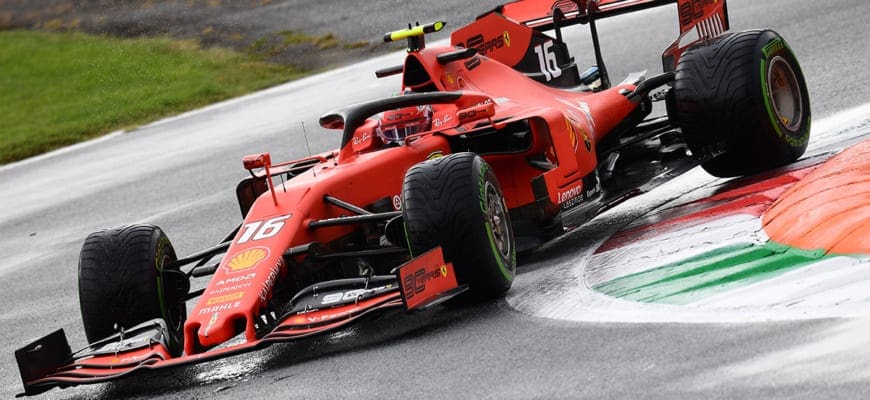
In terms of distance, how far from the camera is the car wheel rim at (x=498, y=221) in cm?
713

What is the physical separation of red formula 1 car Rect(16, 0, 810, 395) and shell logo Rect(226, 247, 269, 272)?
1cm

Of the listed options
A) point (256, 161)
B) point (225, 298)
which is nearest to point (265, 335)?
point (225, 298)

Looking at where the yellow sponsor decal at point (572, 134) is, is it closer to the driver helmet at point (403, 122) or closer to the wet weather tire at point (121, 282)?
the driver helmet at point (403, 122)

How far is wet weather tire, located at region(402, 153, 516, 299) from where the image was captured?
6.80 metres

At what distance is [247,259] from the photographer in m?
7.10

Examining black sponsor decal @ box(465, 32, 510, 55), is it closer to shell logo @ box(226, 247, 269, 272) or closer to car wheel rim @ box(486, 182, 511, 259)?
car wheel rim @ box(486, 182, 511, 259)

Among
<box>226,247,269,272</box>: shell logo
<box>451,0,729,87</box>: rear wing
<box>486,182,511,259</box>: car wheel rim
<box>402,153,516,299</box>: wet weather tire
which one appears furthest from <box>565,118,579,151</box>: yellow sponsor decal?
<box>226,247,269,272</box>: shell logo

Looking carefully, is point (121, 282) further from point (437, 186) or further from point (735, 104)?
point (735, 104)

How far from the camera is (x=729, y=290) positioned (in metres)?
6.22

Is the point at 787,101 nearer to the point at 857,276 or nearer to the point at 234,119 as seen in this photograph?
the point at 857,276

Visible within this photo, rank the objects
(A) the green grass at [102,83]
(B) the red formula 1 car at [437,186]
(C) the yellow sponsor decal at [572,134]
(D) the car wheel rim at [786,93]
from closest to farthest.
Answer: (B) the red formula 1 car at [437,186]
(C) the yellow sponsor decal at [572,134]
(D) the car wheel rim at [786,93]
(A) the green grass at [102,83]

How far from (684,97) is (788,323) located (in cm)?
334

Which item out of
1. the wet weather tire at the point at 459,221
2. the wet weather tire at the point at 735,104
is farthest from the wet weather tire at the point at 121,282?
the wet weather tire at the point at 735,104

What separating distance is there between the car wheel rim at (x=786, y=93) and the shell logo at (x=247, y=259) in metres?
3.66
